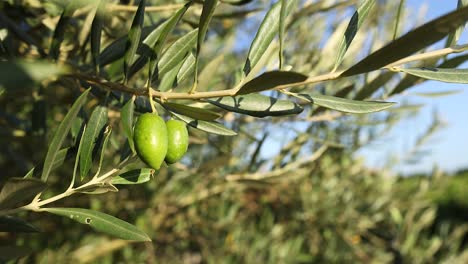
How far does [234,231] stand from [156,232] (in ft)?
1.42

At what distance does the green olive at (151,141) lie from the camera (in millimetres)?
532

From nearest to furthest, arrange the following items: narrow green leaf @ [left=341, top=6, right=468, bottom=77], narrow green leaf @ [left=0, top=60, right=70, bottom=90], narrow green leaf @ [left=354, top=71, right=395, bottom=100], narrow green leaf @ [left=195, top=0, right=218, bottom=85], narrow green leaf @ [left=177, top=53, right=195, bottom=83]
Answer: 1. narrow green leaf @ [left=0, top=60, right=70, bottom=90]
2. narrow green leaf @ [left=341, top=6, right=468, bottom=77]
3. narrow green leaf @ [left=195, top=0, right=218, bottom=85]
4. narrow green leaf @ [left=177, top=53, right=195, bottom=83]
5. narrow green leaf @ [left=354, top=71, right=395, bottom=100]

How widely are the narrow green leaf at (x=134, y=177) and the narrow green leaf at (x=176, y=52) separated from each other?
0.16 metres

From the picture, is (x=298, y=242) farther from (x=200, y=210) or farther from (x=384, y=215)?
(x=384, y=215)

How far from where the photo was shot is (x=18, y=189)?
1.68 feet

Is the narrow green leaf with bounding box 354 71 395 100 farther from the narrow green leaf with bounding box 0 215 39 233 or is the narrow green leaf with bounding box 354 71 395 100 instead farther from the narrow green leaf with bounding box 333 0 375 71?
the narrow green leaf with bounding box 0 215 39 233

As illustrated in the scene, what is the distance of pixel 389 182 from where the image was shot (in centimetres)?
303

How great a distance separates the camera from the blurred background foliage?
1.11 m

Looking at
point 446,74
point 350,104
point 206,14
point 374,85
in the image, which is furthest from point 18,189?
point 374,85

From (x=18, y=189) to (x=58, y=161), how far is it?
0.52 feet

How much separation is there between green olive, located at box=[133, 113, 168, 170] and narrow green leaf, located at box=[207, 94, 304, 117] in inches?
Answer: 3.9

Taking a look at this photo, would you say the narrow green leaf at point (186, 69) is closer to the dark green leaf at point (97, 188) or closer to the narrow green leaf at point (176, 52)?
the narrow green leaf at point (176, 52)

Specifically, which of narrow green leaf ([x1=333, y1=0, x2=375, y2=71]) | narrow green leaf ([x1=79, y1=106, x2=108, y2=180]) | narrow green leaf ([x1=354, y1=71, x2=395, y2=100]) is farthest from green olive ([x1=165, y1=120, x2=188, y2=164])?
narrow green leaf ([x1=354, y1=71, x2=395, y2=100])

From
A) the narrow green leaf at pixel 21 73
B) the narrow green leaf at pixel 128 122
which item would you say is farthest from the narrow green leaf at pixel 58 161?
the narrow green leaf at pixel 21 73
